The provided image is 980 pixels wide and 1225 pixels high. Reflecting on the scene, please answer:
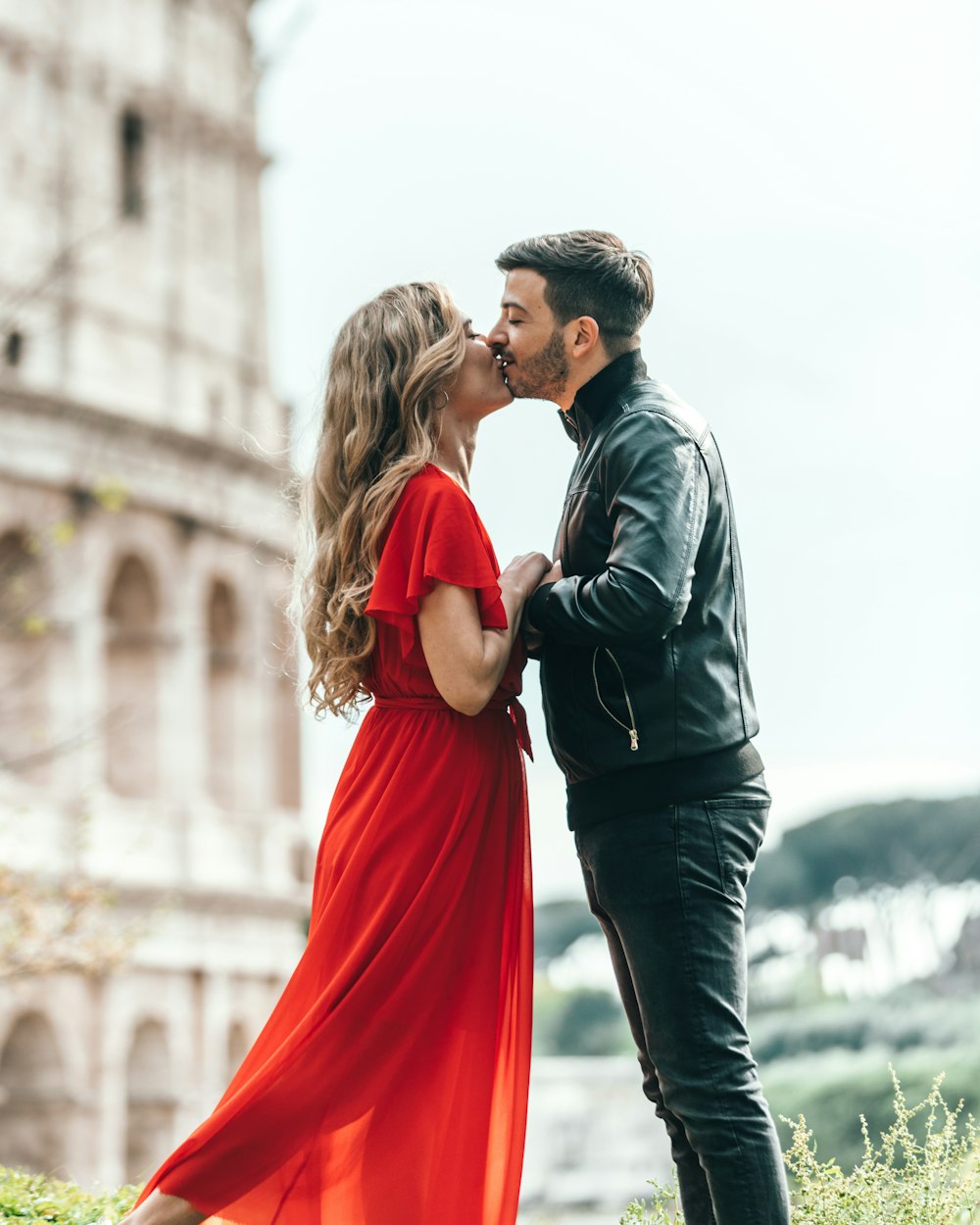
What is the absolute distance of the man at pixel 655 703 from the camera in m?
3.65

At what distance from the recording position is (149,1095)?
23.1 meters

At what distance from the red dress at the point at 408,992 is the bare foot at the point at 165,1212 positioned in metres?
0.02

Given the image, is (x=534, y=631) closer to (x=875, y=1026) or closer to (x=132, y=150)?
(x=132, y=150)

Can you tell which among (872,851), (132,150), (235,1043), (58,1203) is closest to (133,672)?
(235,1043)

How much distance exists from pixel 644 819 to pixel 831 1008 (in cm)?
2933

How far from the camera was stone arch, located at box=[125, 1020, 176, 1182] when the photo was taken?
891 inches

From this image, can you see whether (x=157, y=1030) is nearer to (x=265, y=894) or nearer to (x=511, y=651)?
A: (x=265, y=894)

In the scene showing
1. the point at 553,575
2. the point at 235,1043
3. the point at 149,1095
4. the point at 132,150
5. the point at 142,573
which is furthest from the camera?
the point at 132,150

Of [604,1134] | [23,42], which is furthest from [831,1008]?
[23,42]

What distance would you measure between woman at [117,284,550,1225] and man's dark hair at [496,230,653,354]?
22cm

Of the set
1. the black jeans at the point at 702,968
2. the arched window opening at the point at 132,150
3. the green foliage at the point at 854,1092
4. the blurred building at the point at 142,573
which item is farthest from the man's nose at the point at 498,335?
the arched window opening at the point at 132,150

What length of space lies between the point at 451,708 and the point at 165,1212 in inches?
43.9

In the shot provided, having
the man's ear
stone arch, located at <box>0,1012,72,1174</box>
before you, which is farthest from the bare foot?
stone arch, located at <box>0,1012,72,1174</box>

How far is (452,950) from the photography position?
4.03 metres
